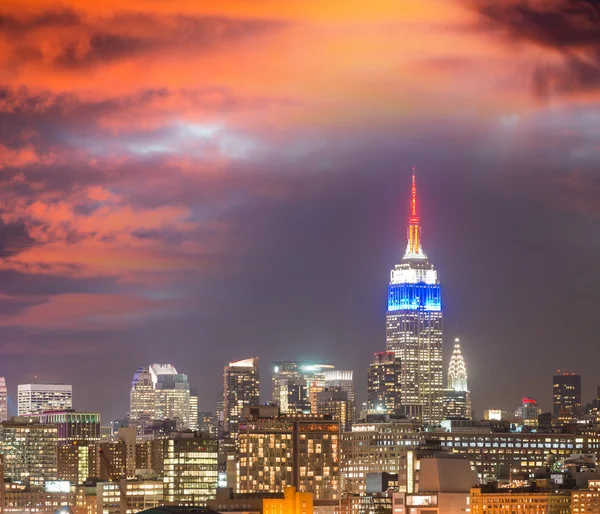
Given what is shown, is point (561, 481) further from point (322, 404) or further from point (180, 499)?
point (322, 404)

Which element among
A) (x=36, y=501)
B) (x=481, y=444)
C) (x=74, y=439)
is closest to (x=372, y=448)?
(x=481, y=444)

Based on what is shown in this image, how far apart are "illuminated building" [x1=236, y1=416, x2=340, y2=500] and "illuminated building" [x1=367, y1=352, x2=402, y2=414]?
208 feet

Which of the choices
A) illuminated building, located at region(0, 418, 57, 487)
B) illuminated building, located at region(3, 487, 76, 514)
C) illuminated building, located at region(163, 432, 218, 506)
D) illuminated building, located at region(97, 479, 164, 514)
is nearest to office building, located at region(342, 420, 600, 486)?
illuminated building, located at region(163, 432, 218, 506)

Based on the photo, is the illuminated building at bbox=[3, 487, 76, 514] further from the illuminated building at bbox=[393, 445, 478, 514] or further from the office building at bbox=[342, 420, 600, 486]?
the illuminated building at bbox=[393, 445, 478, 514]

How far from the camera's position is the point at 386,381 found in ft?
551

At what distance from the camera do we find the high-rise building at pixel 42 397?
178000 mm

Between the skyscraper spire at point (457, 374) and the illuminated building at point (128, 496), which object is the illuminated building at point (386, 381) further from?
the illuminated building at point (128, 496)

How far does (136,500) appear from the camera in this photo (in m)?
104

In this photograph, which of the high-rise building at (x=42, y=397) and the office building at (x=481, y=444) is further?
the high-rise building at (x=42, y=397)

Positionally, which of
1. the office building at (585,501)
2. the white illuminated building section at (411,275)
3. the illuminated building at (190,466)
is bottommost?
the office building at (585,501)

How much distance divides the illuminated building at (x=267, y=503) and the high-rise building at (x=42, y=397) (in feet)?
300

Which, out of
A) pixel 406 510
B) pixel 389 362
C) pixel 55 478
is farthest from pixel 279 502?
pixel 389 362

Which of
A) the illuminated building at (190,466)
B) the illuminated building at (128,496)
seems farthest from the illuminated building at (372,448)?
the illuminated building at (128,496)

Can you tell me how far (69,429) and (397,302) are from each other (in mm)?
48562
